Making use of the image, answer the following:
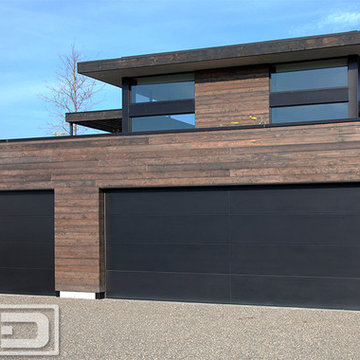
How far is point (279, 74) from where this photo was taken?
594 inches

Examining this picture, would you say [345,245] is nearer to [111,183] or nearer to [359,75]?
[111,183]

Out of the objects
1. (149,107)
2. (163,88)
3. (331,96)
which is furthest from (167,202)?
(331,96)

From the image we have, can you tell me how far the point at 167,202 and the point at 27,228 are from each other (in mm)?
3580

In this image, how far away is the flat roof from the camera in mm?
13945

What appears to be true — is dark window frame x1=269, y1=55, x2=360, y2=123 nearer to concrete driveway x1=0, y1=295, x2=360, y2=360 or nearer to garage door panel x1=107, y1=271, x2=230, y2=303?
garage door panel x1=107, y1=271, x2=230, y2=303

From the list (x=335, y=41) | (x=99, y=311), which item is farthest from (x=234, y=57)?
(x=99, y=311)

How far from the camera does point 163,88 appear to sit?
1612 cm

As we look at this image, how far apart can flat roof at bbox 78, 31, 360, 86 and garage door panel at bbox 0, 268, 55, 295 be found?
6614 millimetres

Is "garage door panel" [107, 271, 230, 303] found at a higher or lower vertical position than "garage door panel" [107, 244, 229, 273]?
lower

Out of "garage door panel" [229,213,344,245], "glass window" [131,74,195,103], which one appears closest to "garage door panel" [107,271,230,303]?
"garage door panel" [229,213,344,245]

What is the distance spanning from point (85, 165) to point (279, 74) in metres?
6.35

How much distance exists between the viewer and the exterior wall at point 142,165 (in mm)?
10438

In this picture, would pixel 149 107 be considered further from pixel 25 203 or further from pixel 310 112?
pixel 25 203

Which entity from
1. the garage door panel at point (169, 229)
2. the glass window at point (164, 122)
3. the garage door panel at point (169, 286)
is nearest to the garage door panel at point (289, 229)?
the garage door panel at point (169, 229)
